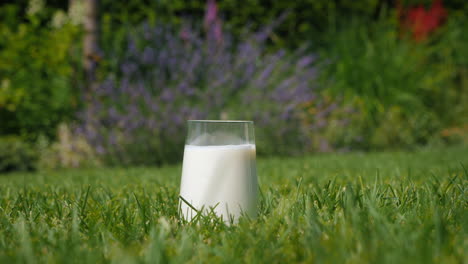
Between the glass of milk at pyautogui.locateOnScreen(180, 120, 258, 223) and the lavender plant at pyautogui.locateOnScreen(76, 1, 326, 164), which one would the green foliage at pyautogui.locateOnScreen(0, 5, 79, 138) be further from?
the glass of milk at pyautogui.locateOnScreen(180, 120, 258, 223)

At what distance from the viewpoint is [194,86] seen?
231 inches

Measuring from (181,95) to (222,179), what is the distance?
401cm

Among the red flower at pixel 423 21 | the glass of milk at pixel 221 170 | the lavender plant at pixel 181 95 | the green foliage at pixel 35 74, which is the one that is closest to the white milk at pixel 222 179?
the glass of milk at pixel 221 170

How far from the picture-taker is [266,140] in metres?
5.27

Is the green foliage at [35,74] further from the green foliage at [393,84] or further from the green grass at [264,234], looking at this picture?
the green grass at [264,234]

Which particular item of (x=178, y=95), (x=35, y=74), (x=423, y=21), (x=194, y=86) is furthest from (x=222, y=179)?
(x=423, y=21)

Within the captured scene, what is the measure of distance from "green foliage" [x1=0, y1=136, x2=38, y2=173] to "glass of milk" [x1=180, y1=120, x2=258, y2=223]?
437 cm

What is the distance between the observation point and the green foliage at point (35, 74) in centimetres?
539

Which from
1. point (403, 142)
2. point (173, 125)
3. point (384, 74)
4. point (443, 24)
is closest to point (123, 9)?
point (173, 125)

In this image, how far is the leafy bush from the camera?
489cm

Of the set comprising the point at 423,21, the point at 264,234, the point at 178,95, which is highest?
the point at 423,21

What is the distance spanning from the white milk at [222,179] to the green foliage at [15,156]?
4.37 meters

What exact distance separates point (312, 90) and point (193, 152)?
521 cm

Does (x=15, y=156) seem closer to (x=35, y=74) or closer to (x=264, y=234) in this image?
→ (x=35, y=74)
